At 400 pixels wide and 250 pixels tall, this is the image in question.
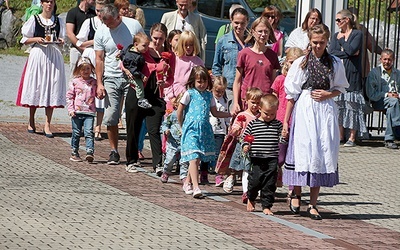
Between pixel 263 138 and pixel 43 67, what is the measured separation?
5580 millimetres

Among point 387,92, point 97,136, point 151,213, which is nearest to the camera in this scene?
point 151,213

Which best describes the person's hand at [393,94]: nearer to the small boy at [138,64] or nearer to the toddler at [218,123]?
the toddler at [218,123]

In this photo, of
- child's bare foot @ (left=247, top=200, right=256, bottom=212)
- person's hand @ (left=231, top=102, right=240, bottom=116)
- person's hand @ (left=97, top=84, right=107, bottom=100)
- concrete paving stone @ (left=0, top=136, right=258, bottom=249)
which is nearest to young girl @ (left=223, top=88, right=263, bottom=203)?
child's bare foot @ (left=247, top=200, right=256, bottom=212)

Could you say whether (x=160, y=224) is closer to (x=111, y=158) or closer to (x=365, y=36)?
(x=111, y=158)

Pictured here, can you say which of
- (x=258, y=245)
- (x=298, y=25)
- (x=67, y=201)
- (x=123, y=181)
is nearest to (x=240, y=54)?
(x=123, y=181)

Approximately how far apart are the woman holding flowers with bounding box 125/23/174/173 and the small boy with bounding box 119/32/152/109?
64mm

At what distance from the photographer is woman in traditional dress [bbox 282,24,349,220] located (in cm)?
984

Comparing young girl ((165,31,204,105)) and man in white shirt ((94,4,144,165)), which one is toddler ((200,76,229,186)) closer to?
young girl ((165,31,204,105))

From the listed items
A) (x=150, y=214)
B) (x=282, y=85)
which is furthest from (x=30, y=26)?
(x=150, y=214)

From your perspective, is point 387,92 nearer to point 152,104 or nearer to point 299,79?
point 152,104

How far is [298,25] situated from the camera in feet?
52.6

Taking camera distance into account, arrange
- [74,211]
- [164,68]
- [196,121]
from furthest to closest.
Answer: [164,68]
[196,121]
[74,211]

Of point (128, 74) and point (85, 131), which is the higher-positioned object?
point (128, 74)

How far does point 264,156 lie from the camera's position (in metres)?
9.91
